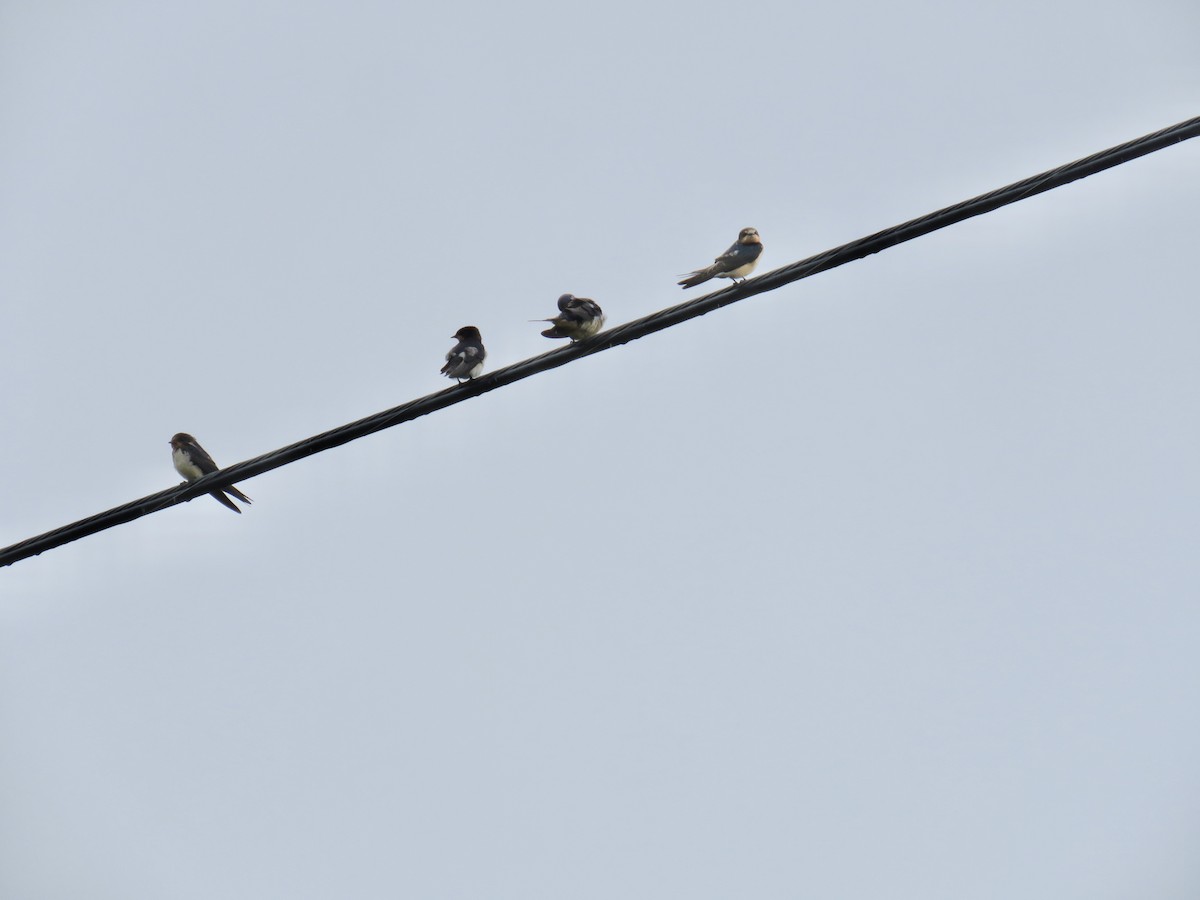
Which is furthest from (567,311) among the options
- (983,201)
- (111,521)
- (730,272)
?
(983,201)

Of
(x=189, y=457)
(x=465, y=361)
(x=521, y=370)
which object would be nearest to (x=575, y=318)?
(x=465, y=361)

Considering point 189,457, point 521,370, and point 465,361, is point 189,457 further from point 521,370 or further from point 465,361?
point 521,370

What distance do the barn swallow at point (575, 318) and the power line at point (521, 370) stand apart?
149 inches

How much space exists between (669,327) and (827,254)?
3.55ft

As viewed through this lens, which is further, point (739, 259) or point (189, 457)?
point (189, 457)

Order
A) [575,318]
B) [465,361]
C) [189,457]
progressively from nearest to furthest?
[575,318]
[465,361]
[189,457]

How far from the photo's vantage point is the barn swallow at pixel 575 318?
1344 cm

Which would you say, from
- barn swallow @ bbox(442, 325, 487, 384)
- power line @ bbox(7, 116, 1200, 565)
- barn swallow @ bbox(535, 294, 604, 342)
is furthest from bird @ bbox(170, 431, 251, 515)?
power line @ bbox(7, 116, 1200, 565)

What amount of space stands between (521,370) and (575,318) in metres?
3.88

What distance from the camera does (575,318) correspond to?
13.5 m

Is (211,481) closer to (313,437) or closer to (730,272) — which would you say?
(313,437)

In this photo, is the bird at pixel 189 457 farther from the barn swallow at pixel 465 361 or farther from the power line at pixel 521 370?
the power line at pixel 521 370

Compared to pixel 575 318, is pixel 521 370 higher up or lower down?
lower down

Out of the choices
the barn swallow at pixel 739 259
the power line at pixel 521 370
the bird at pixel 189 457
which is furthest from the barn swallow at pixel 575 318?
the bird at pixel 189 457
